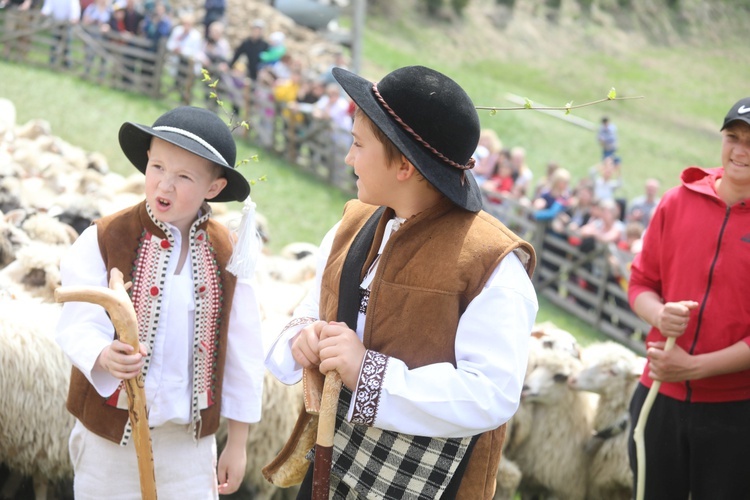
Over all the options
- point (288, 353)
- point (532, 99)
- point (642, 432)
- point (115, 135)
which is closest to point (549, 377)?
point (642, 432)

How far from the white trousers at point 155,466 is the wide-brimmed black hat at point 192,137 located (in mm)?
844

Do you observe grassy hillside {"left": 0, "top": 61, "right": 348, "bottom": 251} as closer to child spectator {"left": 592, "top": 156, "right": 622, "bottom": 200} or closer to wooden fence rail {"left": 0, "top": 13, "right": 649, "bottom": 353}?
wooden fence rail {"left": 0, "top": 13, "right": 649, "bottom": 353}

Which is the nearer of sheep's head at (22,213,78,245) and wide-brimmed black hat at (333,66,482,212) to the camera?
wide-brimmed black hat at (333,66,482,212)

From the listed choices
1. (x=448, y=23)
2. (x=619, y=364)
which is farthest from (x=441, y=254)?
(x=448, y=23)

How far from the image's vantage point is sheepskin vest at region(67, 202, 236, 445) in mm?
2842

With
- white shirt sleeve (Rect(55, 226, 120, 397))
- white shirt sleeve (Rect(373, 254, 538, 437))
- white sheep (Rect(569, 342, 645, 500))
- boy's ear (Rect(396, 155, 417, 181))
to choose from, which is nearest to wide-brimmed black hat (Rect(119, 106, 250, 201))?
white shirt sleeve (Rect(55, 226, 120, 397))

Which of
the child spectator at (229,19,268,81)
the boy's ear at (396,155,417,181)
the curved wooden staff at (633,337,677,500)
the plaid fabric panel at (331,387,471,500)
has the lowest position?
the child spectator at (229,19,268,81)

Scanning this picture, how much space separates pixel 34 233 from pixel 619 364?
402 cm

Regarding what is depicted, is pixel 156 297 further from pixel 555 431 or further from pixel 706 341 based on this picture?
pixel 555 431

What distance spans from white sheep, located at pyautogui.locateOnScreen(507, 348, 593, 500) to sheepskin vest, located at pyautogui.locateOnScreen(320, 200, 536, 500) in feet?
12.1

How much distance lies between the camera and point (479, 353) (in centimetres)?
222

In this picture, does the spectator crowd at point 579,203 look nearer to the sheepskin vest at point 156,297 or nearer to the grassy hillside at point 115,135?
the grassy hillside at point 115,135

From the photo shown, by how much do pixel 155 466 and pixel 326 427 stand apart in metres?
0.93

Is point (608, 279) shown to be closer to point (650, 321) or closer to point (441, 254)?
point (650, 321)
